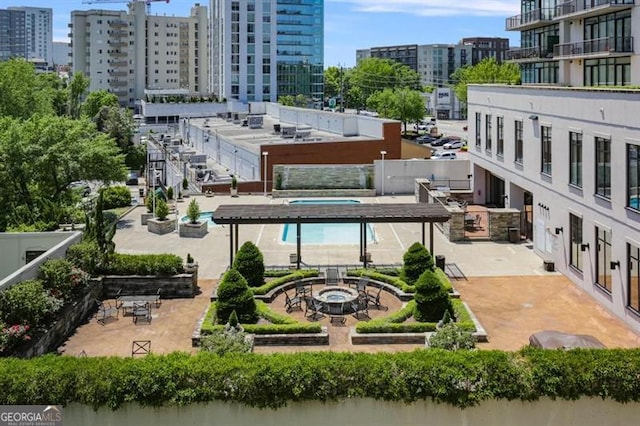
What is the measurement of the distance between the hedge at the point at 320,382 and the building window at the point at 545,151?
52.9ft

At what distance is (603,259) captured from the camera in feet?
69.7

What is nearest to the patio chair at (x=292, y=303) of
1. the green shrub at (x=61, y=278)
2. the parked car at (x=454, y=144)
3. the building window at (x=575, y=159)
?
the green shrub at (x=61, y=278)

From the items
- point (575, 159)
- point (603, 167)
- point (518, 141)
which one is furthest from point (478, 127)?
point (603, 167)

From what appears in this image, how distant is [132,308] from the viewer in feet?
68.4

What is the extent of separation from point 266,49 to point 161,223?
10023 centimetres

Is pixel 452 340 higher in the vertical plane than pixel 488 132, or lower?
lower

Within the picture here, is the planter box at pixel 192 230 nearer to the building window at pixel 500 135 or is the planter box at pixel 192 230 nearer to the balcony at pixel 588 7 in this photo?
the building window at pixel 500 135

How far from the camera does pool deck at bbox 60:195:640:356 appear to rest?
1812 cm

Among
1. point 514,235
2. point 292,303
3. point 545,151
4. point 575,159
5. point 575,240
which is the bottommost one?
point 292,303

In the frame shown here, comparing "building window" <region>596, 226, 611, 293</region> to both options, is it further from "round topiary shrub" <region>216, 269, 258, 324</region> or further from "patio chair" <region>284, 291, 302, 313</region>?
"round topiary shrub" <region>216, 269, 258, 324</region>

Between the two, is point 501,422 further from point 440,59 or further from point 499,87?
point 440,59

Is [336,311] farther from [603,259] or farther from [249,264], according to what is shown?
[603,259]

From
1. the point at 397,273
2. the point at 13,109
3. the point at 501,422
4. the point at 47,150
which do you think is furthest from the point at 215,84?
the point at 501,422

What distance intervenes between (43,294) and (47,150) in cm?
1608
